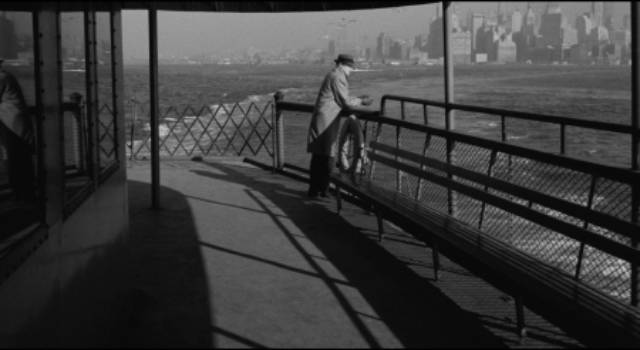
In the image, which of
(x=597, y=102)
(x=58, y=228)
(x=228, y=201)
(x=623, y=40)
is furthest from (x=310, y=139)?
(x=597, y=102)

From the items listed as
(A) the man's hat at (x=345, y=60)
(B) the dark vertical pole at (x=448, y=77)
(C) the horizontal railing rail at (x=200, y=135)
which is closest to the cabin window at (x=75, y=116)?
(B) the dark vertical pole at (x=448, y=77)

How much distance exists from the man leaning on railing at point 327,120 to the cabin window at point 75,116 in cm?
555

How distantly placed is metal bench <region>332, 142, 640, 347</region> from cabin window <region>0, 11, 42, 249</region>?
7.60ft

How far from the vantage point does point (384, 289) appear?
594 centimetres

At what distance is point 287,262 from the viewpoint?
683 centimetres

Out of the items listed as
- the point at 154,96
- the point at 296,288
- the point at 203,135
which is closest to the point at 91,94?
the point at 296,288

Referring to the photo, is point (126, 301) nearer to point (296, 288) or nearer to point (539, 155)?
point (296, 288)

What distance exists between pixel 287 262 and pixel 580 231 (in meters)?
2.71

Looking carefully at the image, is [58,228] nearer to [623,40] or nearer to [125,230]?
[125,230]

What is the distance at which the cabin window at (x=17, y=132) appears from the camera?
136 inches

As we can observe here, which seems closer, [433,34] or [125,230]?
[125,230]

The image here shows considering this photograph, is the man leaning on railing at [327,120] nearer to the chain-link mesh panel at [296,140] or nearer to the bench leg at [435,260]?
the bench leg at [435,260]

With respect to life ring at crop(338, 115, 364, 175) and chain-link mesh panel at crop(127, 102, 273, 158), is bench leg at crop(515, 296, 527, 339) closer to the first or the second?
life ring at crop(338, 115, 364, 175)

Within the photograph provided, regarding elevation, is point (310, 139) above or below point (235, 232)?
above
